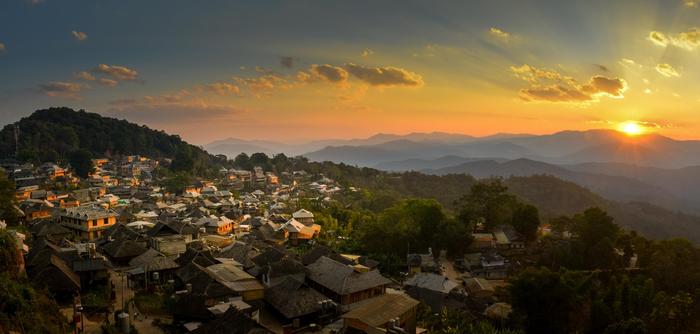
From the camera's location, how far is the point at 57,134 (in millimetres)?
70062

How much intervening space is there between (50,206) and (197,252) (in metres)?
22.5

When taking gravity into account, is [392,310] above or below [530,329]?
above

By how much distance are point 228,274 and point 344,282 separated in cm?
583

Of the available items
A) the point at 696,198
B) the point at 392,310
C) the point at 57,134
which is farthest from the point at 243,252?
the point at 696,198

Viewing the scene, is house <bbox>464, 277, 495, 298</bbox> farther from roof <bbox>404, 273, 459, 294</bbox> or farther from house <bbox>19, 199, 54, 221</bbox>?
house <bbox>19, 199, 54, 221</bbox>

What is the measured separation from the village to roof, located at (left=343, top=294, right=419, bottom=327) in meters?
0.05

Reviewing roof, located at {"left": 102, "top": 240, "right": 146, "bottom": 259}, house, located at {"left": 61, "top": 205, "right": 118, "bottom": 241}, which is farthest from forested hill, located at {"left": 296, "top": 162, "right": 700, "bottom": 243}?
roof, located at {"left": 102, "top": 240, "right": 146, "bottom": 259}

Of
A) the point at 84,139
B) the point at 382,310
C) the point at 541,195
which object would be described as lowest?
the point at 541,195

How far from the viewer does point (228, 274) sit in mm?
21125

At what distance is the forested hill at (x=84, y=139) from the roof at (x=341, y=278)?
183ft

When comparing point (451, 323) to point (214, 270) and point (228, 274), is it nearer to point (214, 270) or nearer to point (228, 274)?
point (228, 274)

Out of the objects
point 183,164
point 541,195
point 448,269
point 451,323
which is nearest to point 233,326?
point 451,323

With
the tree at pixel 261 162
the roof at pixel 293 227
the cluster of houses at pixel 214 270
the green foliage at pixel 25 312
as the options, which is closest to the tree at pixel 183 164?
the tree at pixel 261 162

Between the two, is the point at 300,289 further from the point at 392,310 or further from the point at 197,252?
the point at 197,252
